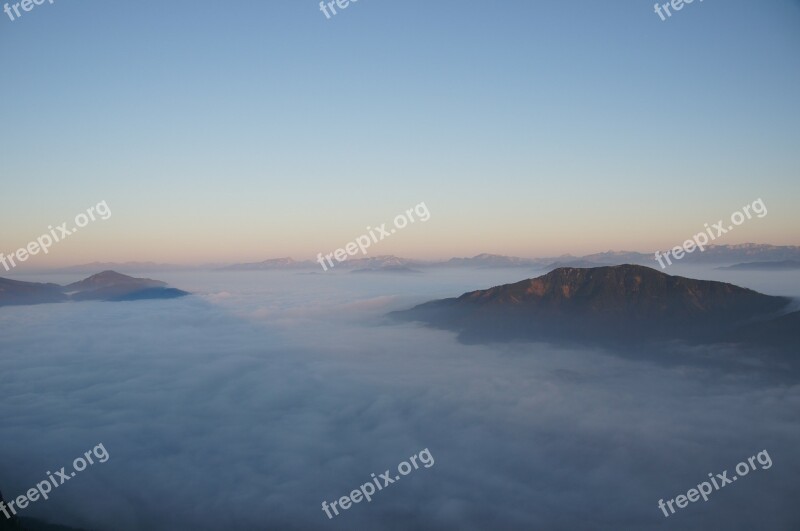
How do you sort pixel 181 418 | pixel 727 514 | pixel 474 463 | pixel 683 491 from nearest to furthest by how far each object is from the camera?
1. pixel 727 514
2. pixel 683 491
3. pixel 474 463
4. pixel 181 418

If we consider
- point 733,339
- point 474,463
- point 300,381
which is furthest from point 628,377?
point 300,381

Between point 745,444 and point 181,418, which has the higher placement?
point 181,418

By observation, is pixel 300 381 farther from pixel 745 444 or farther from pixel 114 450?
pixel 745 444

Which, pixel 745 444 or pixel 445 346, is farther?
pixel 445 346

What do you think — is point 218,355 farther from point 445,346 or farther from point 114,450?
point 445,346

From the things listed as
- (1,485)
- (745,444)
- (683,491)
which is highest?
(1,485)

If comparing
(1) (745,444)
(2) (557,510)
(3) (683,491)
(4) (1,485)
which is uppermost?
(4) (1,485)

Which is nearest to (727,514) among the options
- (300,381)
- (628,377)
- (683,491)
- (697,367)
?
(683,491)

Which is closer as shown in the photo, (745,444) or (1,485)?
(1,485)

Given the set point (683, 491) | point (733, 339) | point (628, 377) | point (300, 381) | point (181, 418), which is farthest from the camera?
point (733, 339)
